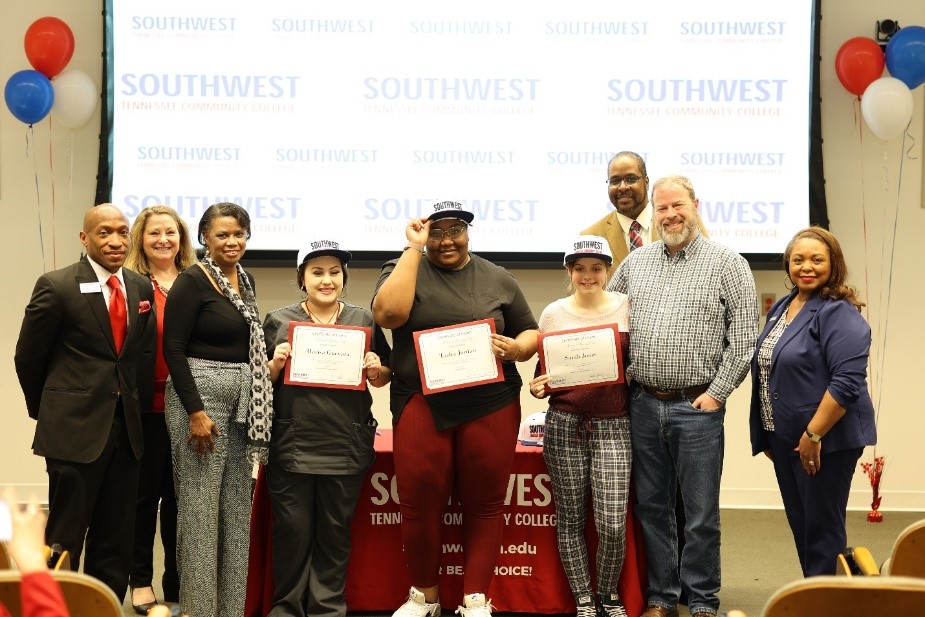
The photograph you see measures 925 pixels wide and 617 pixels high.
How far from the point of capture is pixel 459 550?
4359 mm

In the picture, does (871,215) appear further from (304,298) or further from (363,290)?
(304,298)

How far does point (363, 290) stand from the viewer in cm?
645

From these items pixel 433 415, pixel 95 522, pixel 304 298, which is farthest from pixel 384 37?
pixel 95 522

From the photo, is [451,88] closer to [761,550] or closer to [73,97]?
[73,97]

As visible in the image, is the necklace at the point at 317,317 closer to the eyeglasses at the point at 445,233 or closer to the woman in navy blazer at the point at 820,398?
the eyeglasses at the point at 445,233

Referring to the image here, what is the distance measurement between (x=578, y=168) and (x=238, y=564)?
3.43 meters

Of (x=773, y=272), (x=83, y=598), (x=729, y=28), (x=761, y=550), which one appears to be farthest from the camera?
(x=773, y=272)

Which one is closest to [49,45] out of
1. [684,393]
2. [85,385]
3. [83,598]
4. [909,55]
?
[85,385]

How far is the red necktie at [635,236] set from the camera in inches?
184

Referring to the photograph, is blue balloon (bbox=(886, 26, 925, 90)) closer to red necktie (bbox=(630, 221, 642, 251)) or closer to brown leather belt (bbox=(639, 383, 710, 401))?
red necktie (bbox=(630, 221, 642, 251))

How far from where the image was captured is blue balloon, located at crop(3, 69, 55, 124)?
5.96m

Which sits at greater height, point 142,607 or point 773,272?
point 773,272

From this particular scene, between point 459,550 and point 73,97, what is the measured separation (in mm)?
3782
